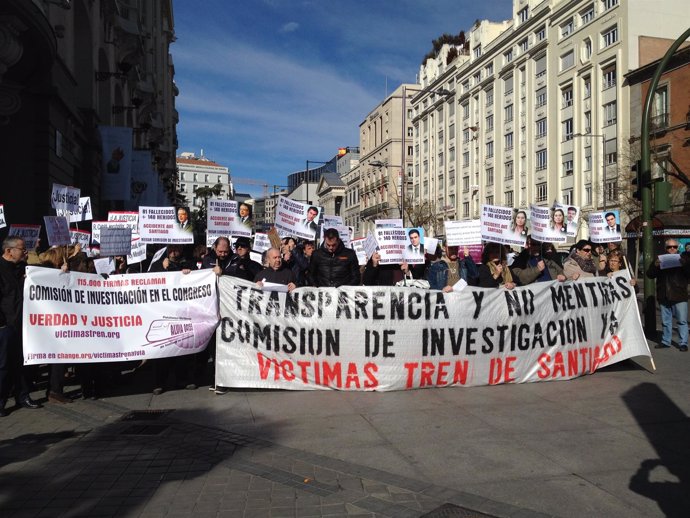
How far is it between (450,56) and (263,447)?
228 feet

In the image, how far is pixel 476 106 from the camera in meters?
60.5

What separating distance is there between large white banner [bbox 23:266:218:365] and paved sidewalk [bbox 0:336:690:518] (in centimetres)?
60

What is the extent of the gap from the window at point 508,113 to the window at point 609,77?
37.5 ft

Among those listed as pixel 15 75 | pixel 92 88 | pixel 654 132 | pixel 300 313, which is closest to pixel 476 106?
pixel 654 132

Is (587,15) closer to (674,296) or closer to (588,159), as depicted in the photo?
(588,159)

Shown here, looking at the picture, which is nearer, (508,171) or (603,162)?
(603,162)

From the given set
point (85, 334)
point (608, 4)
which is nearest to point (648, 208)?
point (85, 334)

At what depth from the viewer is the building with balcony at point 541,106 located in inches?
1614

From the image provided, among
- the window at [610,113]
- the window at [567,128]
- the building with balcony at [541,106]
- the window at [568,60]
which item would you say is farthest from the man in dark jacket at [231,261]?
the window at [568,60]

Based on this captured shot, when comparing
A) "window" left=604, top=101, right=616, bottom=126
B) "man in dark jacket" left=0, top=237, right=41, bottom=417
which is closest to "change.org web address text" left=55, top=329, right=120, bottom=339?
"man in dark jacket" left=0, top=237, right=41, bottom=417

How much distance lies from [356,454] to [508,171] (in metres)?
52.2

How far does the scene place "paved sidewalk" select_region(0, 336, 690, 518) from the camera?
12.8ft

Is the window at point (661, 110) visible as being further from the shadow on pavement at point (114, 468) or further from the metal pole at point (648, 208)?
the shadow on pavement at point (114, 468)

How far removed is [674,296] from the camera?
9.65 metres
